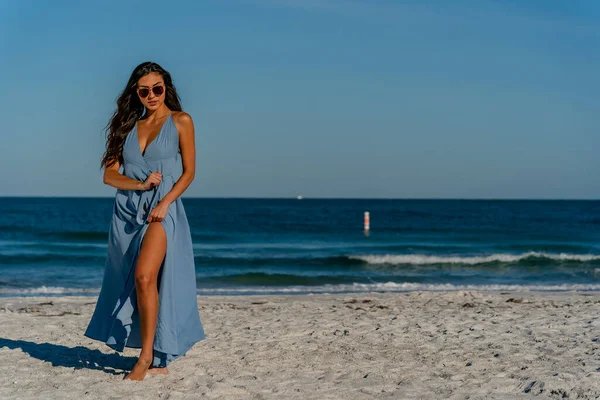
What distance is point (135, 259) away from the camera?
5.02 m

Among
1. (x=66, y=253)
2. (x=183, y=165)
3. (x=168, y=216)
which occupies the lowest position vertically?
(x=66, y=253)

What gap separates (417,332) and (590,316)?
8.10 feet

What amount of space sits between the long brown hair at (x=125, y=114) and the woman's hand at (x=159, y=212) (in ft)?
1.74

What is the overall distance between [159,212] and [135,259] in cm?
38

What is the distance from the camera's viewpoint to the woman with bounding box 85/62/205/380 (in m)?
4.99

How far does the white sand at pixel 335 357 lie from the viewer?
5109 millimetres

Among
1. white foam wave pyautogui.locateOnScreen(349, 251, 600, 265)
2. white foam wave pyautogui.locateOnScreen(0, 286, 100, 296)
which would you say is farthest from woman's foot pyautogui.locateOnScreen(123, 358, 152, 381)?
white foam wave pyautogui.locateOnScreen(349, 251, 600, 265)

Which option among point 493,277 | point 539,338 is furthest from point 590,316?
point 493,277

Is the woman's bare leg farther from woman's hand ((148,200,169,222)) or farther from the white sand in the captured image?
the white sand

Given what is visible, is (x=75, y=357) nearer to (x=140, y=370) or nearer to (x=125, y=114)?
(x=140, y=370)

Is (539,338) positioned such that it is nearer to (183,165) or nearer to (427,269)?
(183,165)

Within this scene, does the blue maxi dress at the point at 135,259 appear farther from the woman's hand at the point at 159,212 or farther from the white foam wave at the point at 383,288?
the white foam wave at the point at 383,288

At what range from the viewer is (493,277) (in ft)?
60.4

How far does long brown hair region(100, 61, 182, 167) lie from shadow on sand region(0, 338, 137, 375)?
5.30ft
